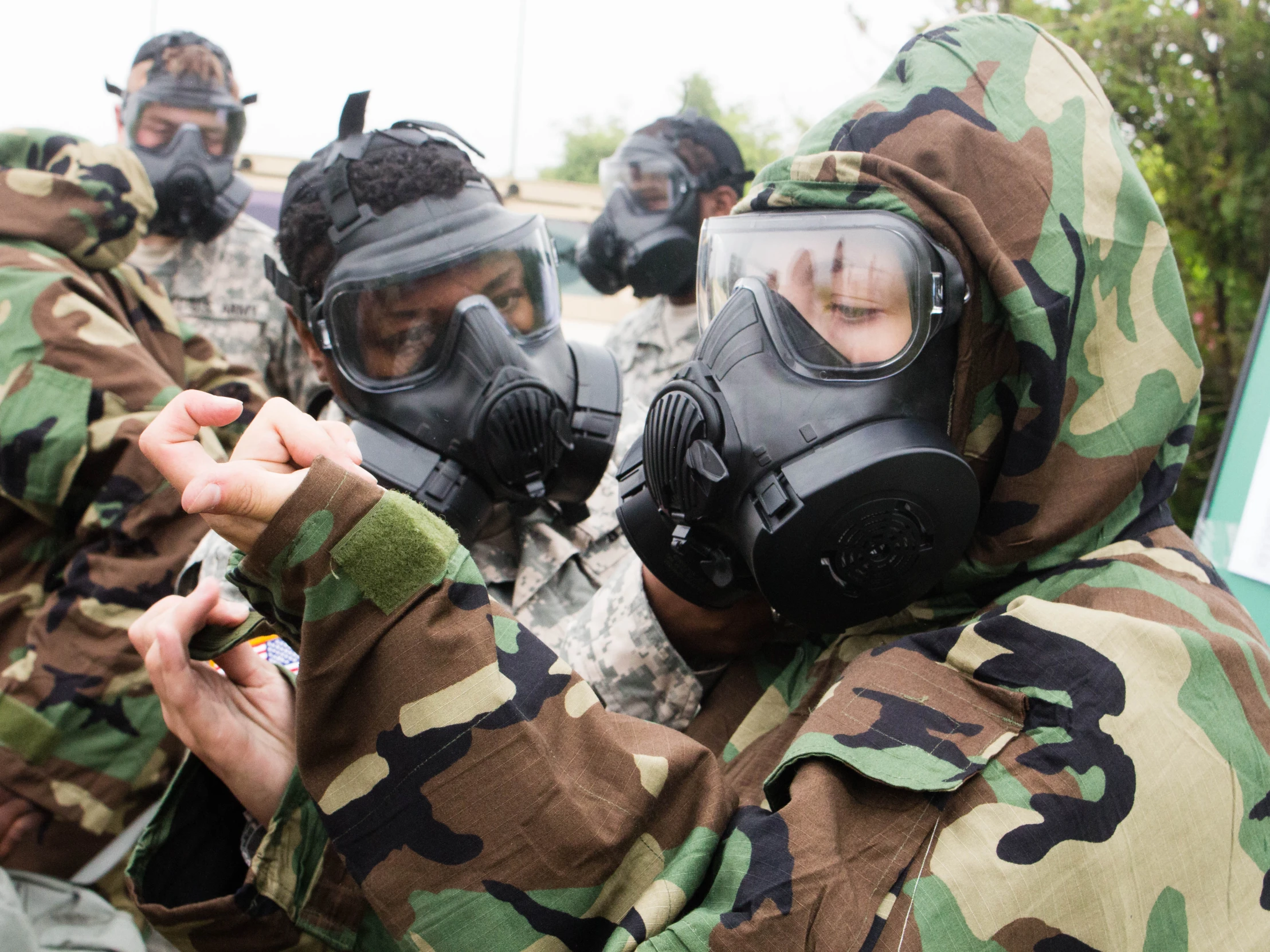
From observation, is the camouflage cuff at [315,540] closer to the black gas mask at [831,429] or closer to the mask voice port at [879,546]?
the black gas mask at [831,429]

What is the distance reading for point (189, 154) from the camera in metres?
3.82

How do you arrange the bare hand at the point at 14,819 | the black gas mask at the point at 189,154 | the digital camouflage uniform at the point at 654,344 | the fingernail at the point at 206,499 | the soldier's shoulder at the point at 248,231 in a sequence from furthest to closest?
the digital camouflage uniform at the point at 654,344 < the soldier's shoulder at the point at 248,231 < the black gas mask at the point at 189,154 < the bare hand at the point at 14,819 < the fingernail at the point at 206,499

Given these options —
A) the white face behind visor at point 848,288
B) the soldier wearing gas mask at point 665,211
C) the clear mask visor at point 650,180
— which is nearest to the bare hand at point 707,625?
the white face behind visor at point 848,288

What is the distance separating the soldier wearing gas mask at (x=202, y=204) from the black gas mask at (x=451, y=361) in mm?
1958

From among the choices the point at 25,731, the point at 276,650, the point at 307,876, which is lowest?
the point at 25,731

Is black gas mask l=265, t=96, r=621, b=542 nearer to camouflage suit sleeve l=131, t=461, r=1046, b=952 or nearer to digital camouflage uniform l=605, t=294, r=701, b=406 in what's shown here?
camouflage suit sleeve l=131, t=461, r=1046, b=952

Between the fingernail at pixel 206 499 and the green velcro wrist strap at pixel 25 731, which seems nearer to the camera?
the fingernail at pixel 206 499

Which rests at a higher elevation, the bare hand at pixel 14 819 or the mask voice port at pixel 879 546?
the mask voice port at pixel 879 546

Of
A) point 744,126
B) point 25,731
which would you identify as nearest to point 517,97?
point 744,126

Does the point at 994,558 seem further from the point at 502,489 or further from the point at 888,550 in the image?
the point at 502,489

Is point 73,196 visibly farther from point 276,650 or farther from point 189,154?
point 189,154

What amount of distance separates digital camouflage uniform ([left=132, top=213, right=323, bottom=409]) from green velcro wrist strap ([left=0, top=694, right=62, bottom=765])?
1.90 m

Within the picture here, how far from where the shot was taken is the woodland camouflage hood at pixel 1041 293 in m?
1.35

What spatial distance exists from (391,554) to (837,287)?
2.34ft
